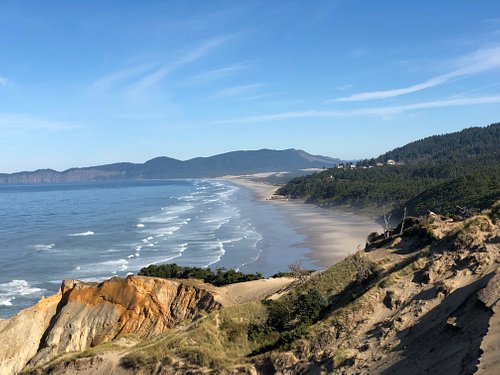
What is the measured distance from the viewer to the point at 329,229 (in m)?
79.4

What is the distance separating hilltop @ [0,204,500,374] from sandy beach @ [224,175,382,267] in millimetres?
25931

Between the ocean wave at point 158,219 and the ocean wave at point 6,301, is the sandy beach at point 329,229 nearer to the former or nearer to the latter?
the ocean wave at point 158,219

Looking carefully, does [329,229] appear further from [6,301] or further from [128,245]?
[6,301]

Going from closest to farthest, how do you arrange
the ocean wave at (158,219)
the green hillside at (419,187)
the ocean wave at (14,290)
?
1. the ocean wave at (14,290)
2. the green hillside at (419,187)
3. the ocean wave at (158,219)

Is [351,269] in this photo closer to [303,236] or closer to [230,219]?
[303,236]

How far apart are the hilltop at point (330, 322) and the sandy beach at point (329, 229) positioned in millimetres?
25931

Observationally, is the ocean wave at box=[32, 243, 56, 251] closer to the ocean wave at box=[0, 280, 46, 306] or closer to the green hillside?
the ocean wave at box=[0, 280, 46, 306]

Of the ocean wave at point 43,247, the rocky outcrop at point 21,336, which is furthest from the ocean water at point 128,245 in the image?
the rocky outcrop at point 21,336

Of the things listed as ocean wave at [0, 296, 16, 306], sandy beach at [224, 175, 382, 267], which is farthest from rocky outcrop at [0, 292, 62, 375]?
sandy beach at [224, 175, 382, 267]

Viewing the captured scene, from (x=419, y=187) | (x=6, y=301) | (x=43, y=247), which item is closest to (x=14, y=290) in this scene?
(x=6, y=301)

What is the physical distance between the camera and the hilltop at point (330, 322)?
43.8 ft

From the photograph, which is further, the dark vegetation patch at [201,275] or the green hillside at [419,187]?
the green hillside at [419,187]

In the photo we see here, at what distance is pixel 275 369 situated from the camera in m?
15.6

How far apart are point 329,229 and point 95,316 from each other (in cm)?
5551
